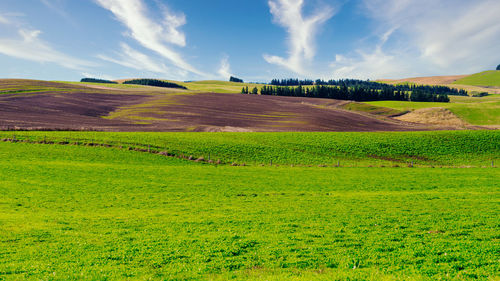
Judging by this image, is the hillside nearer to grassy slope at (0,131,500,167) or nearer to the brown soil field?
the brown soil field

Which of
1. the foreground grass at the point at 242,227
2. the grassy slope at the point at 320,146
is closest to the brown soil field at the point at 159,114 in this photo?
the grassy slope at the point at 320,146

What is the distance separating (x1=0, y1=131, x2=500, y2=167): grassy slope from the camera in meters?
49.6

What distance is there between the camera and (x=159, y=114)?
9131cm

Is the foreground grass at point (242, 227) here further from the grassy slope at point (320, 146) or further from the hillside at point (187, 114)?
the hillside at point (187, 114)

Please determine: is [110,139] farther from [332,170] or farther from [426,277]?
[426,277]

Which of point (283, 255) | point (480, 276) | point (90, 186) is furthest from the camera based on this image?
point (90, 186)

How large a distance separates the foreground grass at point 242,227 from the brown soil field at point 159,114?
43.0 meters

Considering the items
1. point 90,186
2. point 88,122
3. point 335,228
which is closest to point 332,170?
point 335,228

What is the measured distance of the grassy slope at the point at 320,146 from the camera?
49625 millimetres

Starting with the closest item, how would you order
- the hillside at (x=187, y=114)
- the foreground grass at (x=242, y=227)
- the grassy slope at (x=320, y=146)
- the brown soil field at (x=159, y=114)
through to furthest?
the foreground grass at (x=242, y=227) → the grassy slope at (x=320, y=146) → the brown soil field at (x=159, y=114) → the hillside at (x=187, y=114)

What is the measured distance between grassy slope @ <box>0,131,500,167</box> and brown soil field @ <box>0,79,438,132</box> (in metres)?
13.0

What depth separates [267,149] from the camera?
175 ft

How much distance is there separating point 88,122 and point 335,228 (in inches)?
2977

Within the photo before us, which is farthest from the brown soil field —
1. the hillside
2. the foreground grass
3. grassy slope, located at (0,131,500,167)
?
the foreground grass
